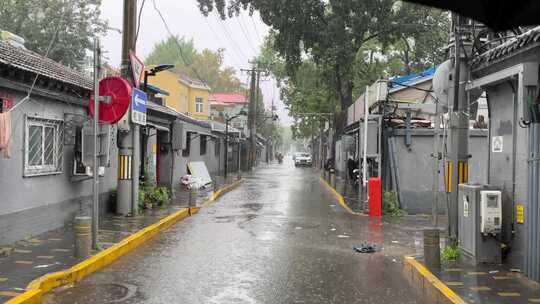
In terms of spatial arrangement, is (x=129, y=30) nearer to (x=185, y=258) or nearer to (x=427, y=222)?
(x=185, y=258)

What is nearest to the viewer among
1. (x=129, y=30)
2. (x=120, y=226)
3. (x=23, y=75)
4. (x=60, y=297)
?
(x=60, y=297)

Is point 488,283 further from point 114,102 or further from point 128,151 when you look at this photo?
point 128,151

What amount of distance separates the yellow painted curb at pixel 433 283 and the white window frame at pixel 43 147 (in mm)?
7059

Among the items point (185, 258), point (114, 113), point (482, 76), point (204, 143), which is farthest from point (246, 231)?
point (204, 143)

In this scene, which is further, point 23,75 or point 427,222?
point 427,222

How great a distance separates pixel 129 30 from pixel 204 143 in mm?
21560

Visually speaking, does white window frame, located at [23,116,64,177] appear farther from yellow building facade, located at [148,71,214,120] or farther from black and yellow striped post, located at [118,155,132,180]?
yellow building facade, located at [148,71,214,120]

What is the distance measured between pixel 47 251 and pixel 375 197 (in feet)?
34.0

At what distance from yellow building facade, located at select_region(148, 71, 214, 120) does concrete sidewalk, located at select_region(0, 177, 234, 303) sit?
125 ft

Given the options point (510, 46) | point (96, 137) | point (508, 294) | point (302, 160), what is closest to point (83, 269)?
point (96, 137)

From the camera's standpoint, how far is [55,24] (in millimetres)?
43219

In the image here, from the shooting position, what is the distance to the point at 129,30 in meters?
14.5

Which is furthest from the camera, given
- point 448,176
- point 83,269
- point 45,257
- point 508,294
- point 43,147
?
point 43,147

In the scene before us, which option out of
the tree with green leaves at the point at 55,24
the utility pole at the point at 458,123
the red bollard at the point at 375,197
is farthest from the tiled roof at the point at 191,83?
the utility pole at the point at 458,123
